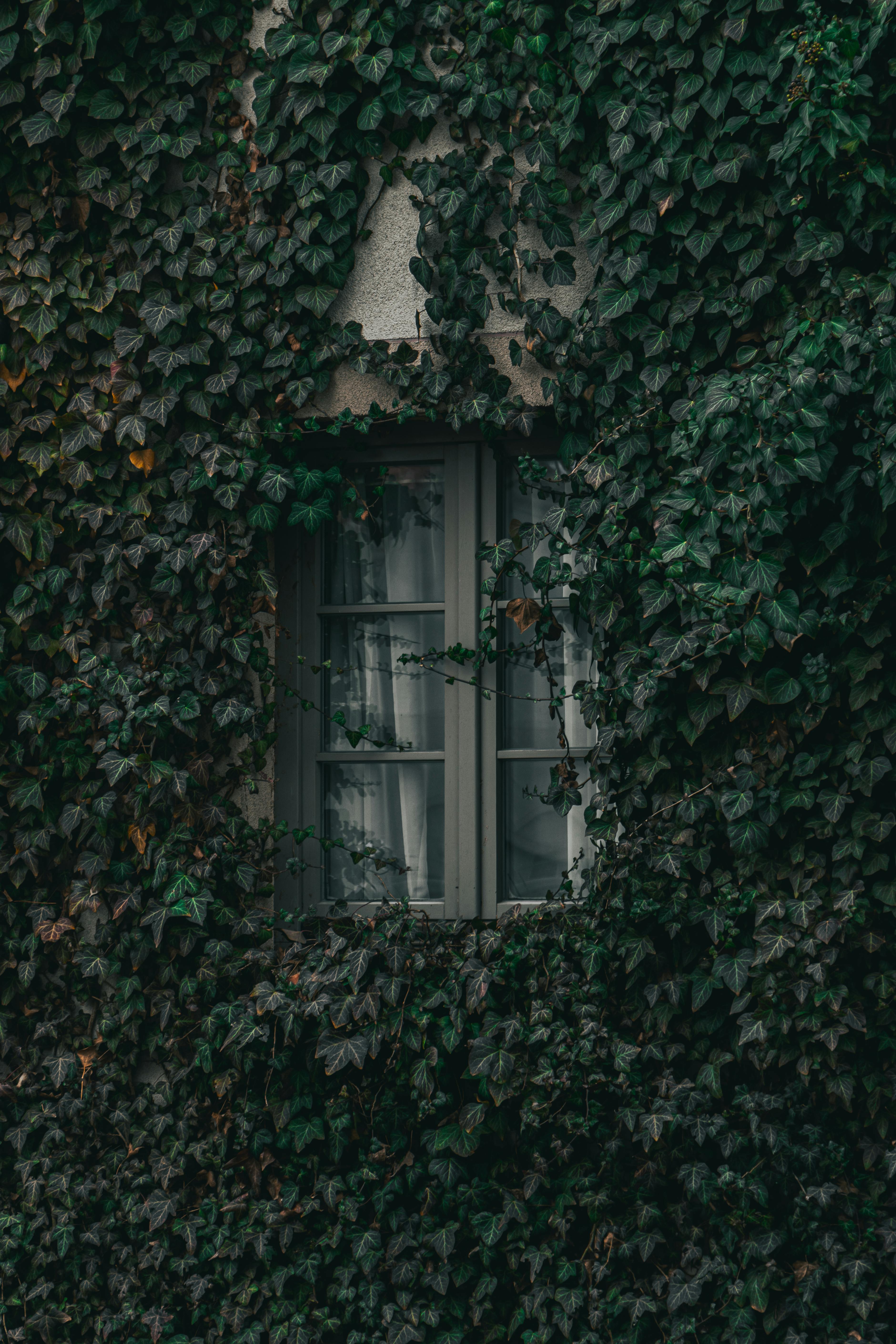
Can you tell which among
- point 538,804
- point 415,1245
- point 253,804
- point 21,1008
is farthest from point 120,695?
point 415,1245

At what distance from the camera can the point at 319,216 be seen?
12.1ft

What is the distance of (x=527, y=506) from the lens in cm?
386

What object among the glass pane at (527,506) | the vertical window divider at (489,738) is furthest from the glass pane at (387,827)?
the glass pane at (527,506)

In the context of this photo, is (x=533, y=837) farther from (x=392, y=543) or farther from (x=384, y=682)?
(x=392, y=543)

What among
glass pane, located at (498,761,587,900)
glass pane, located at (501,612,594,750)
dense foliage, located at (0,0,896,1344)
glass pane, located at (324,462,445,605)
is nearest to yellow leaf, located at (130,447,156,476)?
dense foliage, located at (0,0,896,1344)

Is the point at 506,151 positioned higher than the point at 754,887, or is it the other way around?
the point at 506,151

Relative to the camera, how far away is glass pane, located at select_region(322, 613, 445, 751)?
12.9 ft

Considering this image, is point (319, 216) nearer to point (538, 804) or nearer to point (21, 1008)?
point (538, 804)

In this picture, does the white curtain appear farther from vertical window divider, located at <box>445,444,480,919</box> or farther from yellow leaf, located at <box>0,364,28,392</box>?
yellow leaf, located at <box>0,364,28,392</box>

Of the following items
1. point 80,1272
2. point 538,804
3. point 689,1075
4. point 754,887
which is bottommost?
point 80,1272

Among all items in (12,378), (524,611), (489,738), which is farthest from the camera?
(12,378)

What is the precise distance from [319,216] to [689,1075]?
292 cm

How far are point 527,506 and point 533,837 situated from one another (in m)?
1.11

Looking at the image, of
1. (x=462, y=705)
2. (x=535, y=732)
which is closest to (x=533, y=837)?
(x=535, y=732)
